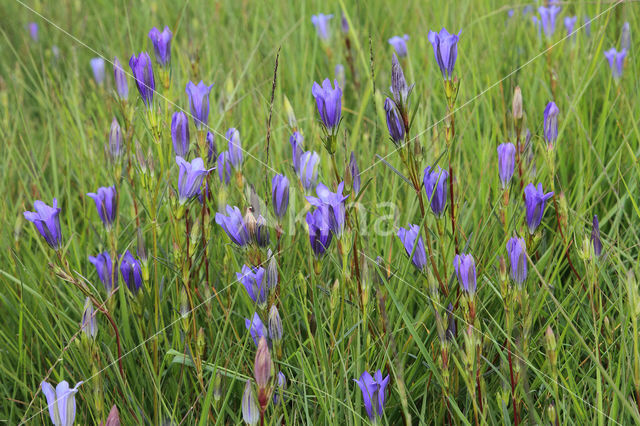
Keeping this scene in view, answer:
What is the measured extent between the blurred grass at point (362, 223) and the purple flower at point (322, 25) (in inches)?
2.8

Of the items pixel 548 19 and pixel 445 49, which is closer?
pixel 445 49

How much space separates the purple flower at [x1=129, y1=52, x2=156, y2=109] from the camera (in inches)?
49.4

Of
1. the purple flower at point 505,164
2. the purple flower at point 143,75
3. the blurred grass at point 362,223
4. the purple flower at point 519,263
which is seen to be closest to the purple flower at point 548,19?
the blurred grass at point 362,223

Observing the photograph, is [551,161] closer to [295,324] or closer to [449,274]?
[449,274]

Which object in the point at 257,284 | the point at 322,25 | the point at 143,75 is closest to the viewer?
the point at 257,284

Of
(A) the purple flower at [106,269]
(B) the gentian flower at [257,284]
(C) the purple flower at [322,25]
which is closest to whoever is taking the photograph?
(B) the gentian flower at [257,284]

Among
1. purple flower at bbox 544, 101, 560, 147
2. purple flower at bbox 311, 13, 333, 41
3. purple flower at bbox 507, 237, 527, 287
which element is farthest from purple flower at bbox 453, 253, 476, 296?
purple flower at bbox 311, 13, 333, 41

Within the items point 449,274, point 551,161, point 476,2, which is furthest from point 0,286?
point 476,2

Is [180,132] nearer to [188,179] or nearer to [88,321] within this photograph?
[188,179]

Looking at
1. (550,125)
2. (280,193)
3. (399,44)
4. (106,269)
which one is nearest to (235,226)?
(280,193)

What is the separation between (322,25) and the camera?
8.50 feet

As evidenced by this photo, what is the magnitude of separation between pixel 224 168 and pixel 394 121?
47 centimetres

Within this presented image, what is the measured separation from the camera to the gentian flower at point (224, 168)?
1449 millimetres

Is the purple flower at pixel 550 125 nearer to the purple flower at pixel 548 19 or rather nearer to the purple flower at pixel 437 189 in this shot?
the purple flower at pixel 437 189
